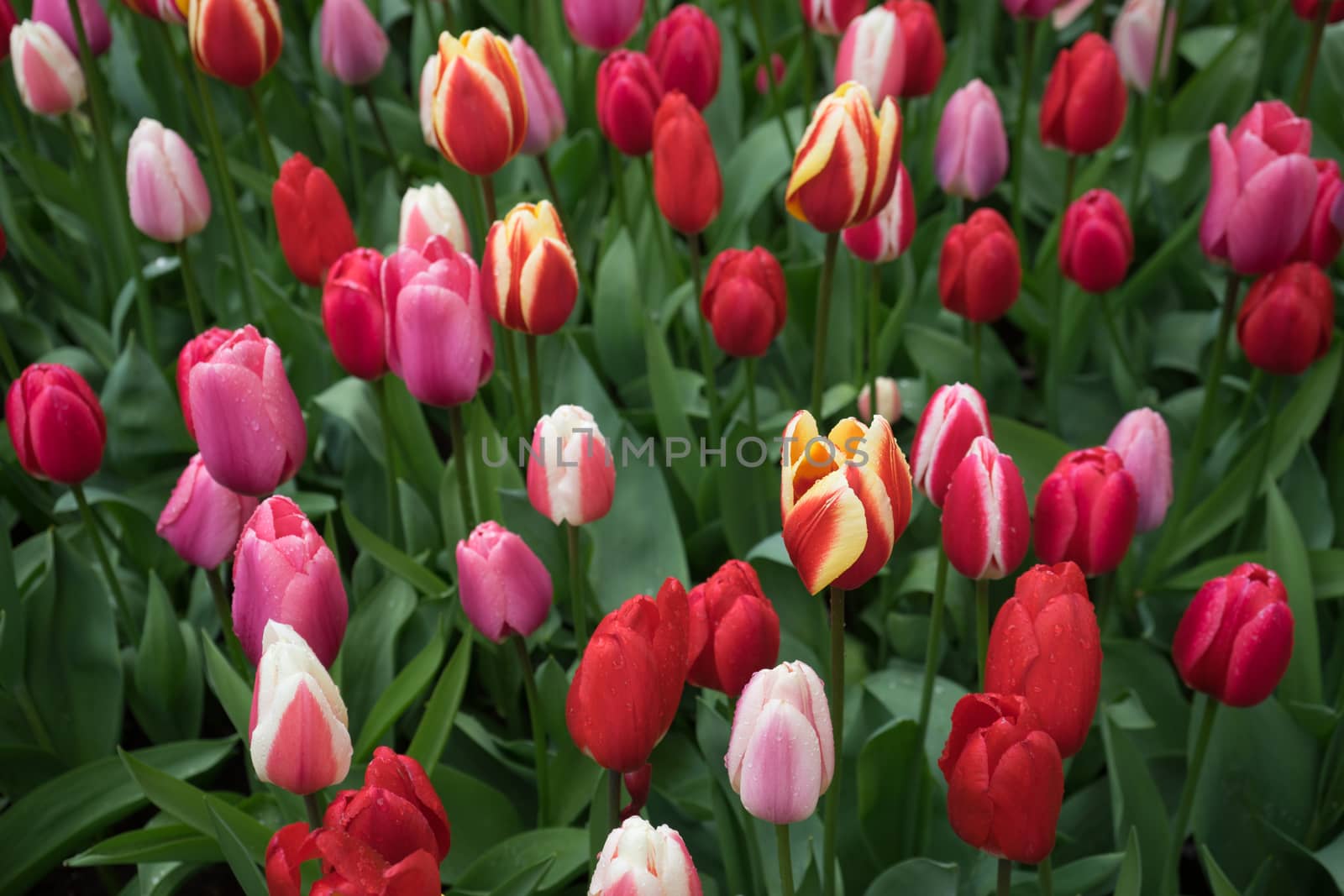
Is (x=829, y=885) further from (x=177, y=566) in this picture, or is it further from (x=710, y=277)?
(x=177, y=566)

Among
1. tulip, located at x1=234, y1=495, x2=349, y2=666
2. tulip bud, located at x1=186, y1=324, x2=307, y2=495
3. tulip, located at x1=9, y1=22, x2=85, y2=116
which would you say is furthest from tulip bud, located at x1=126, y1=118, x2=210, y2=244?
tulip, located at x1=234, y1=495, x2=349, y2=666

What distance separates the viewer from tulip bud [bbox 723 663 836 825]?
2.45 ft

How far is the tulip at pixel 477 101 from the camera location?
3.95ft

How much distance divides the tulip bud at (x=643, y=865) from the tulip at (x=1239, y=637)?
18.9 inches

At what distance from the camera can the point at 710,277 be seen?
1358 mm

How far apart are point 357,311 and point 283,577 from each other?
14.2 inches

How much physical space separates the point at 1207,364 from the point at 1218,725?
29.9 inches

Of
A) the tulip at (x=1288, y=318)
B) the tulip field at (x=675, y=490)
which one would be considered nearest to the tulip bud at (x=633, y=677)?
the tulip field at (x=675, y=490)

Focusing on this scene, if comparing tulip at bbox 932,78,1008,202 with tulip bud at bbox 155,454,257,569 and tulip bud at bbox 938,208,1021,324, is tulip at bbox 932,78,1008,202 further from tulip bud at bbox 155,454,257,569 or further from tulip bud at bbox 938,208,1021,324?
tulip bud at bbox 155,454,257,569

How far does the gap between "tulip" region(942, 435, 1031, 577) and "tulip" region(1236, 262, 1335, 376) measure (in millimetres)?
552

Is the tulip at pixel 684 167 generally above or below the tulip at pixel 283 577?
above

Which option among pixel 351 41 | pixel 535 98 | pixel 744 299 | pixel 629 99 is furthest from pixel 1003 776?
pixel 351 41

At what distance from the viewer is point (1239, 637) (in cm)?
95

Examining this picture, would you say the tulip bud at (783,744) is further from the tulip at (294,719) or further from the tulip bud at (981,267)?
the tulip bud at (981,267)
